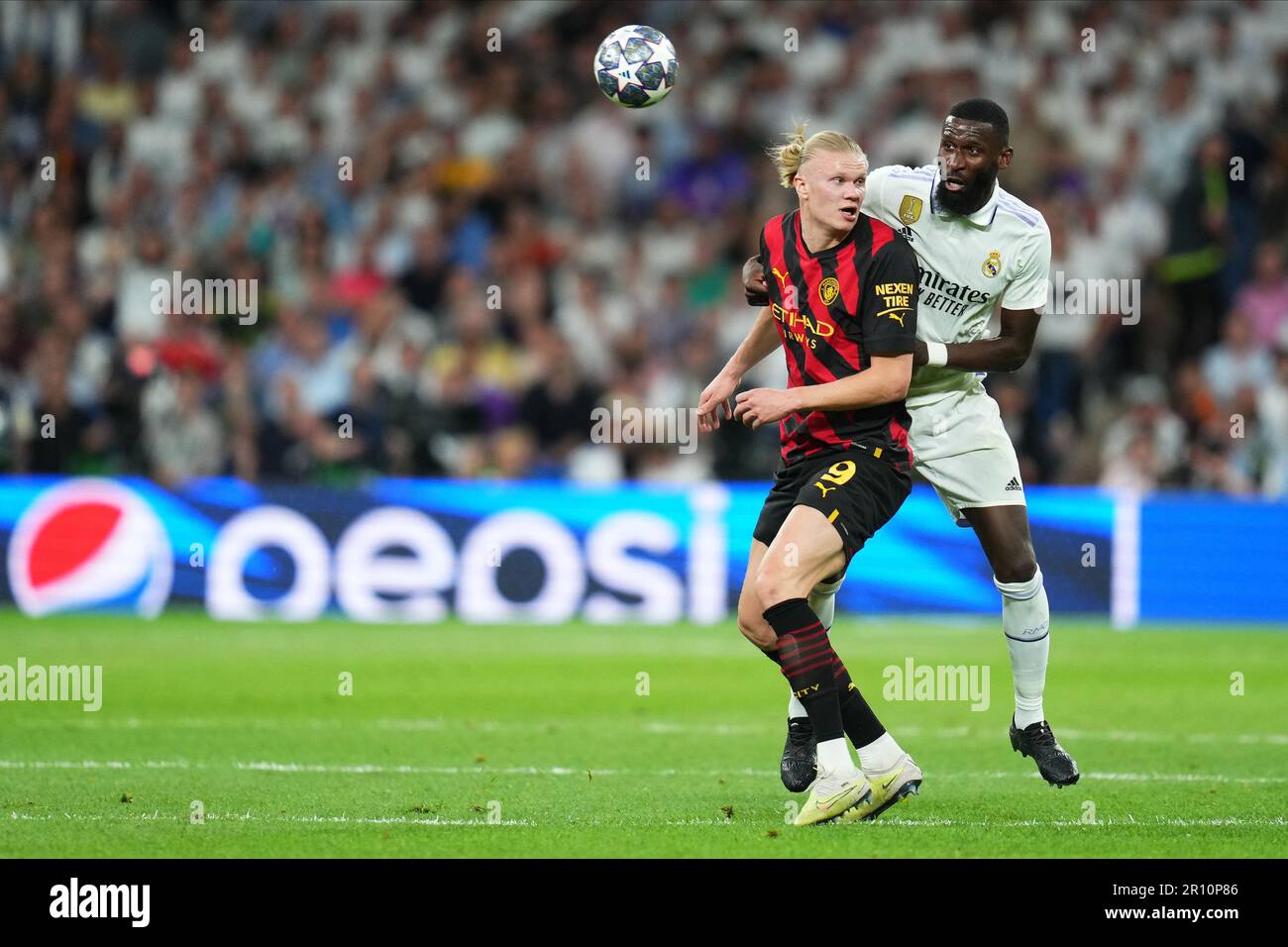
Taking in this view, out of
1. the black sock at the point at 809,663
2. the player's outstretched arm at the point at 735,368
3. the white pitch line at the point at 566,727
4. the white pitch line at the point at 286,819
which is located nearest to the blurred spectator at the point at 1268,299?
the white pitch line at the point at 566,727

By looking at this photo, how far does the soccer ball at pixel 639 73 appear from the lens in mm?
8719

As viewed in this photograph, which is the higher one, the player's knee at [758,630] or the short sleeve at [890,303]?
the short sleeve at [890,303]

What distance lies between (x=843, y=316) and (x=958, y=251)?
93 centimetres

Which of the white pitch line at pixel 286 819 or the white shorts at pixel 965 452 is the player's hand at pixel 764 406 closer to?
the white shorts at pixel 965 452

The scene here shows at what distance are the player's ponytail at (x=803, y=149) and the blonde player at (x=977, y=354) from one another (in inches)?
18.5

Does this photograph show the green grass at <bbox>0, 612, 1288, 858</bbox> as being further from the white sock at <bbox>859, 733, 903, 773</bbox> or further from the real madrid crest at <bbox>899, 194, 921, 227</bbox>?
the real madrid crest at <bbox>899, 194, 921, 227</bbox>

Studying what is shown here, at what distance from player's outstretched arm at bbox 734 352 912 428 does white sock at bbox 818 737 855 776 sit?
3.92 ft

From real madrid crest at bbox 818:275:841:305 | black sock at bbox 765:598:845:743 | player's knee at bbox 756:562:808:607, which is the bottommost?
black sock at bbox 765:598:845:743

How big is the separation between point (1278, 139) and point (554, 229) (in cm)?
733

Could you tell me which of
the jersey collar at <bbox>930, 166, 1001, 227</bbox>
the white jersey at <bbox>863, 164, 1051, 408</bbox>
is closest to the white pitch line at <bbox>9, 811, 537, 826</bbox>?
the white jersey at <bbox>863, 164, 1051, 408</bbox>

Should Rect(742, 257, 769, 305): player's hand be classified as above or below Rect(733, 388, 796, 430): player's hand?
above

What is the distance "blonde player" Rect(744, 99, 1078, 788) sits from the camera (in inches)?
302

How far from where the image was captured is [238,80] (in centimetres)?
2048
